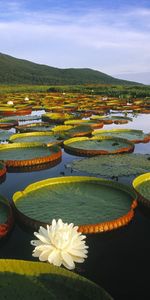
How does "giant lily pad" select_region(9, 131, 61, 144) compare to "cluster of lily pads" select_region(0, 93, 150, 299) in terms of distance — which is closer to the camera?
"cluster of lily pads" select_region(0, 93, 150, 299)

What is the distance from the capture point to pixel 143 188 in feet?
15.0

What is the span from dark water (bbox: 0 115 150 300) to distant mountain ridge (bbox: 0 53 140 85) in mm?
58043

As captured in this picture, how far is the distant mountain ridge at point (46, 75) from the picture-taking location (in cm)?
6356

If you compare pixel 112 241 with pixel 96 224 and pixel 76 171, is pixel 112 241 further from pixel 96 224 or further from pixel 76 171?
pixel 76 171

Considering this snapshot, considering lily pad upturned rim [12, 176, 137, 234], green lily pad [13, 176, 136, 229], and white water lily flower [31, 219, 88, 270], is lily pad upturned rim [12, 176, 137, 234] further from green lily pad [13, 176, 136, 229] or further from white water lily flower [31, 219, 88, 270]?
white water lily flower [31, 219, 88, 270]

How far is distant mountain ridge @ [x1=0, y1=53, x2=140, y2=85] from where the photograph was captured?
63.6 metres

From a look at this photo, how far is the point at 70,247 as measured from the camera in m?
2.40

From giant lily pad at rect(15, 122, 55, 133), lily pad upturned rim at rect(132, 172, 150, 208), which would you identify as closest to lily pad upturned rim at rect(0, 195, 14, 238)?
lily pad upturned rim at rect(132, 172, 150, 208)

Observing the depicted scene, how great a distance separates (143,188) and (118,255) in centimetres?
151

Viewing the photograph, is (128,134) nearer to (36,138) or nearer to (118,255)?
(36,138)

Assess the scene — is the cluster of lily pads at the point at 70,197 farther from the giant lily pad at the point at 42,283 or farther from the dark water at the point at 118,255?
the dark water at the point at 118,255

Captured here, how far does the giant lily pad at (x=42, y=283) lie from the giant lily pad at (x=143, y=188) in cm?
198

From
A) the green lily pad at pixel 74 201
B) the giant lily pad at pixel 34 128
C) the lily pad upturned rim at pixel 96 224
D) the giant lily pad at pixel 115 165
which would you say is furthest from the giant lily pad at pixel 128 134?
the lily pad upturned rim at pixel 96 224

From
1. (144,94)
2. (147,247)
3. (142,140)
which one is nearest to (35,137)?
(142,140)
